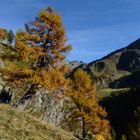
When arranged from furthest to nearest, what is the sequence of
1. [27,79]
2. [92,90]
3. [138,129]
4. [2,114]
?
[138,129] → [92,90] → [27,79] → [2,114]

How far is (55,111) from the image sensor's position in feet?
219

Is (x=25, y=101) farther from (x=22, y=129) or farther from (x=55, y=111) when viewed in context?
(x=55, y=111)

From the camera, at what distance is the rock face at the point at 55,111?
2400 inches

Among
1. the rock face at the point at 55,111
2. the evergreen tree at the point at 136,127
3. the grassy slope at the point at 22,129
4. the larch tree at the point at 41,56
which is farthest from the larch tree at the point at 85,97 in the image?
the grassy slope at the point at 22,129

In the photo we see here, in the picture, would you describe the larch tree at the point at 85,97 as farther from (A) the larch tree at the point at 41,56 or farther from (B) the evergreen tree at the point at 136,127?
(A) the larch tree at the point at 41,56

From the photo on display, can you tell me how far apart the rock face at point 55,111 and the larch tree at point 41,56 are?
21.1m

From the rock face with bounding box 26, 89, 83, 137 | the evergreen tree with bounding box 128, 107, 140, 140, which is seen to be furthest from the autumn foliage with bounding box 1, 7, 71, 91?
the evergreen tree with bounding box 128, 107, 140, 140

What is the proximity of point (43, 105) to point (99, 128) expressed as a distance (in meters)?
11.0

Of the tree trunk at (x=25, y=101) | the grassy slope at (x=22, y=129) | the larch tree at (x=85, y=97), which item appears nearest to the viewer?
the grassy slope at (x=22, y=129)

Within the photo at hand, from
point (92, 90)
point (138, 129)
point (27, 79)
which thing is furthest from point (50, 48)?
point (138, 129)

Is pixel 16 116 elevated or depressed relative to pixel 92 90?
depressed

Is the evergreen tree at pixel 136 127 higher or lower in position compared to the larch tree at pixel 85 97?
lower

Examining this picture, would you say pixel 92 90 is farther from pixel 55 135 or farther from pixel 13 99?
pixel 55 135

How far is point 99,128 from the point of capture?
203ft
